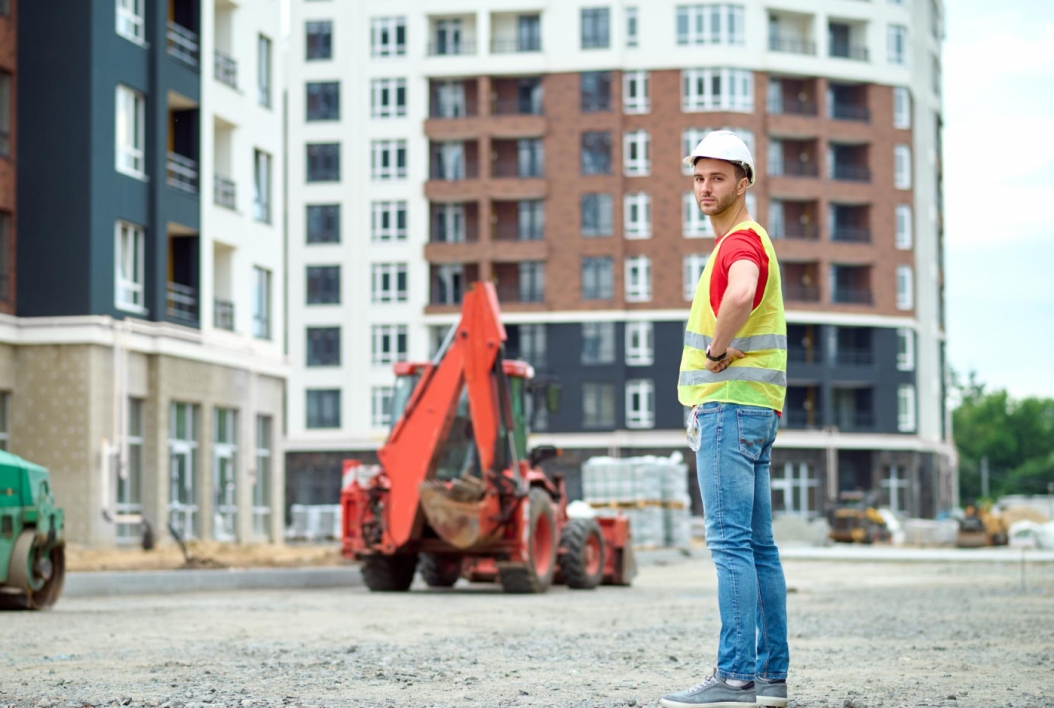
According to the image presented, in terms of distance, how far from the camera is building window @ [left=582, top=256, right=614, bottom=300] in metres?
75.2

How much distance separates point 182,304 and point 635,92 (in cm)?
4159

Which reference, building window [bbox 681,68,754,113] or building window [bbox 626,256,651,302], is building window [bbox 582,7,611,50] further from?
building window [bbox 626,256,651,302]

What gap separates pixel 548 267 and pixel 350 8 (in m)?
15.9

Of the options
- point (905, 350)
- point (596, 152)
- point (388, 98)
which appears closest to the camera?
point (596, 152)

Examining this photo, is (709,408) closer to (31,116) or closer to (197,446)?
(31,116)

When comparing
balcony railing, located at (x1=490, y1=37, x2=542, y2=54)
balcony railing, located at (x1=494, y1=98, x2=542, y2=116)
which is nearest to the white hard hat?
balcony railing, located at (x1=494, y1=98, x2=542, y2=116)

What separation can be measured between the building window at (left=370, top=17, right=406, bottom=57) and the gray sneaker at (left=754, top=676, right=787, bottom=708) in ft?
238

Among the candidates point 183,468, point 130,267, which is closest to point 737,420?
point 130,267

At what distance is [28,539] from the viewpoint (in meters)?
15.5

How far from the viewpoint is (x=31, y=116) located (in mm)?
33062

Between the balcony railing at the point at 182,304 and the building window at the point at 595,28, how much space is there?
4097 centimetres

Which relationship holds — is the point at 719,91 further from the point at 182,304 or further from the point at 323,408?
the point at 182,304

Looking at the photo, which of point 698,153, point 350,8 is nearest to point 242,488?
point 698,153

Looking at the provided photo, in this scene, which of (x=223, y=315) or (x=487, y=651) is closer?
(x=487, y=651)
